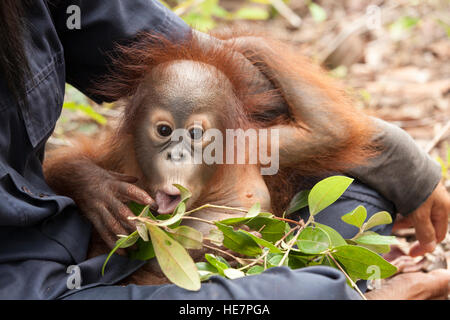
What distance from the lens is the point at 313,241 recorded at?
5.30 feet

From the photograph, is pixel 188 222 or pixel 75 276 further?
pixel 188 222

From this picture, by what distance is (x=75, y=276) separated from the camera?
159cm

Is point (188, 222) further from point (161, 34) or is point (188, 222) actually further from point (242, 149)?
point (161, 34)

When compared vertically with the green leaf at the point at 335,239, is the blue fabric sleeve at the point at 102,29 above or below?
above

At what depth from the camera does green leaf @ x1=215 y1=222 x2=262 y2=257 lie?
5.14 ft

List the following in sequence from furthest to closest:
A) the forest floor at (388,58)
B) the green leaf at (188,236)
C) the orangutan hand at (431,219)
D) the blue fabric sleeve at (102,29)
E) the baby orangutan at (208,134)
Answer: the forest floor at (388,58) → the orangutan hand at (431,219) → the blue fabric sleeve at (102,29) → the baby orangutan at (208,134) → the green leaf at (188,236)

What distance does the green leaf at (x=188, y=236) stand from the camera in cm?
149

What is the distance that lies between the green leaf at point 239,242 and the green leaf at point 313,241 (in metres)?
0.13

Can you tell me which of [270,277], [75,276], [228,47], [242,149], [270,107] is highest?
[228,47]

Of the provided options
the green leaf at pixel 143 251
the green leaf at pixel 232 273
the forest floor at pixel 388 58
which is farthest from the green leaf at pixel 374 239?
the forest floor at pixel 388 58

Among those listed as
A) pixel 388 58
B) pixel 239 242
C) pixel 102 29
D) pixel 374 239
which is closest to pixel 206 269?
pixel 239 242

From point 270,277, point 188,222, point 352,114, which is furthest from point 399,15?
point 270,277

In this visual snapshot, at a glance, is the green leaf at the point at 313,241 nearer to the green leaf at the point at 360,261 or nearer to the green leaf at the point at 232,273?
the green leaf at the point at 360,261
